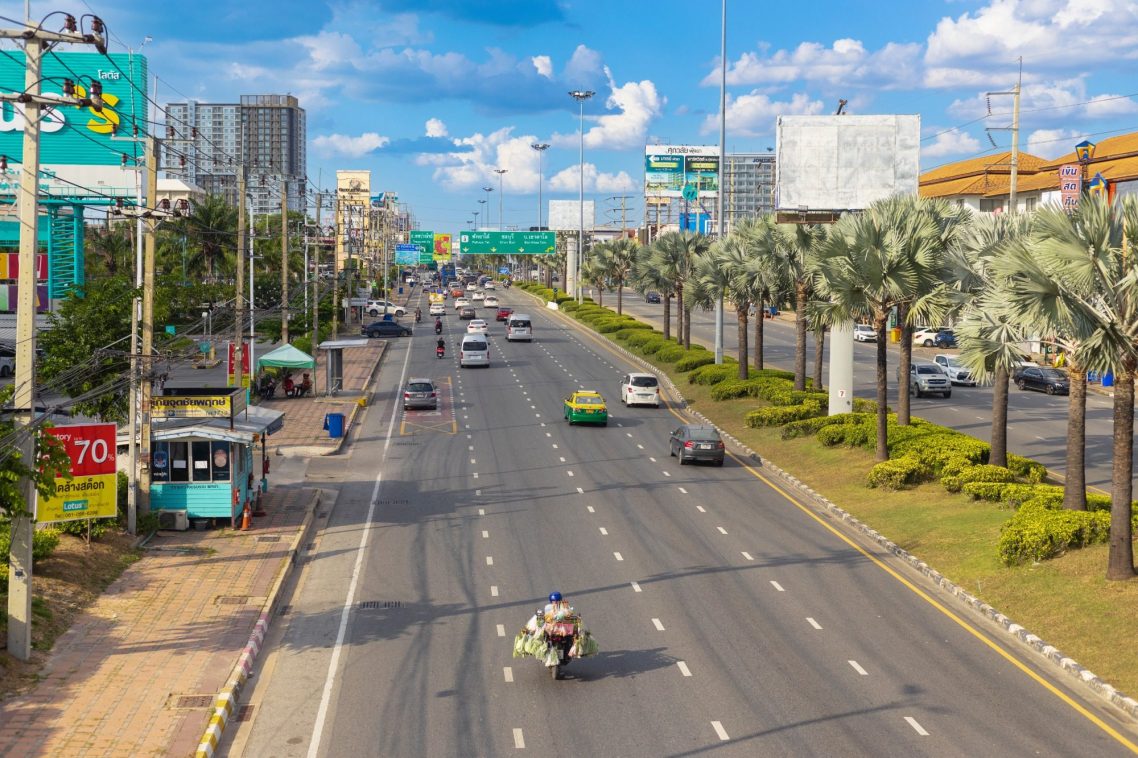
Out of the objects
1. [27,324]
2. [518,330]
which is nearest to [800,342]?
[27,324]

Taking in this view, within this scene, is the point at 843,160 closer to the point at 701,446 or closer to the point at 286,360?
the point at 701,446

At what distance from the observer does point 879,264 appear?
36500mm

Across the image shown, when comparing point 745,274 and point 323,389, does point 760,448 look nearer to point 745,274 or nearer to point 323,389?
point 745,274

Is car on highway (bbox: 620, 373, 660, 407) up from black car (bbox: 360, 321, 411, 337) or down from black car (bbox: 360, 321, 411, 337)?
down

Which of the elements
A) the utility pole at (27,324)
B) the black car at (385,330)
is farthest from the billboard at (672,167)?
the utility pole at (27,324)

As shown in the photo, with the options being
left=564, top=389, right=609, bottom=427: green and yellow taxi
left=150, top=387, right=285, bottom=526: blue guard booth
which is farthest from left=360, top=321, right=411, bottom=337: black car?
left=150, top=387, right=285, bottom=526: blue guard booth

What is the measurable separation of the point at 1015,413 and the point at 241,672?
41350 mm

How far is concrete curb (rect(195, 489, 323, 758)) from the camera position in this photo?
15664 mm

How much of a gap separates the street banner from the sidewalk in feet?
5.49

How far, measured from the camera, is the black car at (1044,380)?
59.3m

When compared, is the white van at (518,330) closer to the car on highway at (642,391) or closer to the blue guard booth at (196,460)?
the car on highway at (642,391)

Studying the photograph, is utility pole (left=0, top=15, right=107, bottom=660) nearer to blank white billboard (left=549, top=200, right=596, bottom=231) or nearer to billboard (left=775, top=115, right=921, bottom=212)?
billboard (left=775, top=115, right=921, bottom=212)

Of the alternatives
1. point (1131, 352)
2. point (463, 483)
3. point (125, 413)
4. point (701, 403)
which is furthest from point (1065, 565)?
point (701, 403)

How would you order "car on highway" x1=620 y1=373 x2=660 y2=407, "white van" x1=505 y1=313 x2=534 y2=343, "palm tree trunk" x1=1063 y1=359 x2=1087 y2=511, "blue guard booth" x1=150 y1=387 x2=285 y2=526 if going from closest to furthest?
"palm tree trunk" x1=1063 y1=359 x2=1087 y2=511 < "blue guard booth" x1=150 y1=387 x2=285 y2=526 < "car on highway" x1=620 y1=373 x2=660 y2=407 < "white van" x1=505 y1=313 x2=534 y2=343
